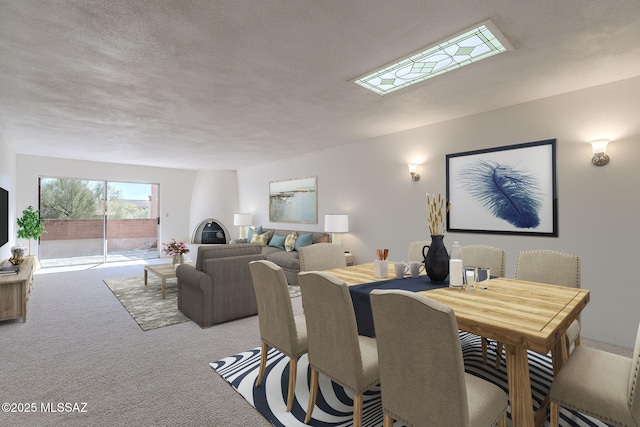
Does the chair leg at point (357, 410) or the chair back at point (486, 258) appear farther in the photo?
the chair back at point (486, 258)

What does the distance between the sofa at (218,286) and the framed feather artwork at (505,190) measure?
105 inches

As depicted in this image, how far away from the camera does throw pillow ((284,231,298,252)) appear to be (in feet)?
20.3

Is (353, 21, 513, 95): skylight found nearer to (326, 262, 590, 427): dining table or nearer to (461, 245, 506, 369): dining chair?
(461, 245, 506, 369): dining chair

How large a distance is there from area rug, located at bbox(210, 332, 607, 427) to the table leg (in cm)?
68

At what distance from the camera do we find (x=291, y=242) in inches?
246

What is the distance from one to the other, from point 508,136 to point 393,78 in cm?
169

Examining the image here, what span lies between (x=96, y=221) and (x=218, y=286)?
20.0 ft

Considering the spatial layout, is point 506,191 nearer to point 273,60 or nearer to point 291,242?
point 273,60

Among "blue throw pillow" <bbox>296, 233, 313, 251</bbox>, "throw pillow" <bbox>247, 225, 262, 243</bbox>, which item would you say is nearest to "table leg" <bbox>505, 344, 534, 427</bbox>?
"blue throw pillow" <bbox>296, 233, 313, 251</bbox>

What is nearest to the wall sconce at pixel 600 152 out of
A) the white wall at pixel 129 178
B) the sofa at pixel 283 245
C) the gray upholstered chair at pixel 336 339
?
the gray upholstered chair at pixel 336 339

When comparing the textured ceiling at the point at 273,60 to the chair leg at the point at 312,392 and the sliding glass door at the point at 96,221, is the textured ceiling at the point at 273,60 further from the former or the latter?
the sliding glass door at the point at 96,221

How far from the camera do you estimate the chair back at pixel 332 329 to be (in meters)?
1.62

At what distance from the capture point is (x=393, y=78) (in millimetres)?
2934

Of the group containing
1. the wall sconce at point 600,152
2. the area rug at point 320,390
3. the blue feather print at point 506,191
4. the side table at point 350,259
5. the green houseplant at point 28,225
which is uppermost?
the wall sconce at point 600,152
